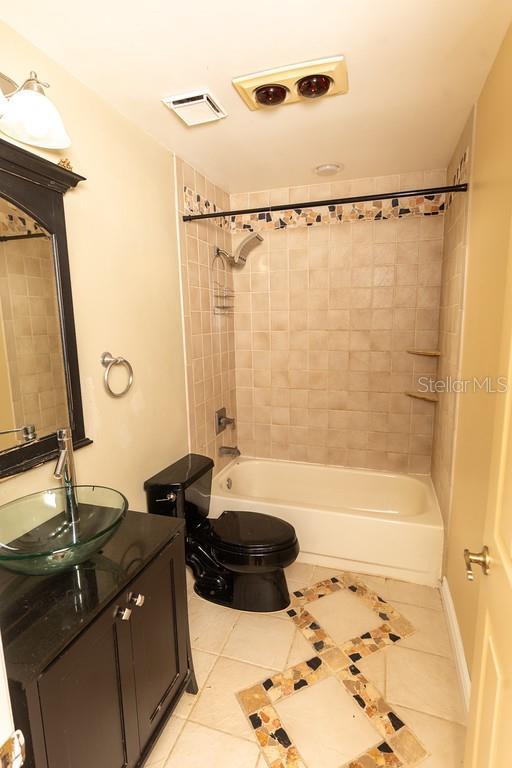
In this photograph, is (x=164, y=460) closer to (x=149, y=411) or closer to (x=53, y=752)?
(x=149, y=411)

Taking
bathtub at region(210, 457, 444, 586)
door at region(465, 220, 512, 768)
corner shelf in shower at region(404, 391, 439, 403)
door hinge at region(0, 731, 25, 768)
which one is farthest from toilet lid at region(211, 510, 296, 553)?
door hinge at region(0, 731, 25, 768)

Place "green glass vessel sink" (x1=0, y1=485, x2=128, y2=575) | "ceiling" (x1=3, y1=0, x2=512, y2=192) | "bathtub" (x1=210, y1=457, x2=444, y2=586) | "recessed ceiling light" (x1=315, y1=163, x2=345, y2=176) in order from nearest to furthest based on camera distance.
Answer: "green glass vessel sink" (x1=0, y1=485, x2=128, y2=575) → "ceiling" (x1=3, y1=0, x2=512, y2=192) → "bathtub" (x1=210, y1=457, x2=444, y2=586) → "recessed ceiling light" (x1=315, y1=163, x2=345, y2=176)

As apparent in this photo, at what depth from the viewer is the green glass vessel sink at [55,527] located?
1.09 meters

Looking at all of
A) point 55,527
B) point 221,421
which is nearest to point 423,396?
point 221,421

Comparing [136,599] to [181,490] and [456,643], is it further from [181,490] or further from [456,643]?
[456,643]

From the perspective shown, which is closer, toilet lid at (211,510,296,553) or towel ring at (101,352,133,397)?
towel ring at (101,352,133,397)

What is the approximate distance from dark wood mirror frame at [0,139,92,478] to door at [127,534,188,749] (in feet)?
1.75

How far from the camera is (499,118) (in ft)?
4.60

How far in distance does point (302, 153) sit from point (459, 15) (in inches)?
41.7

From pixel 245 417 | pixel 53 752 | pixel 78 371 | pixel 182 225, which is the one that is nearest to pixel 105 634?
pixel 53 752

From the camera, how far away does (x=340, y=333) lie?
9.61ft

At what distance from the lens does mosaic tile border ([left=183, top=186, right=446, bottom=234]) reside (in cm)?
261

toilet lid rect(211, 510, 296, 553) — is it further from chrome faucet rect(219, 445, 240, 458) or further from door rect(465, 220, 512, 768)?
door rect(465, 220, 512, 768)

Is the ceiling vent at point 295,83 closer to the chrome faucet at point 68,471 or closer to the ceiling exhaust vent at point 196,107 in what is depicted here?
the ceiling exhaust vent at point 196,107
